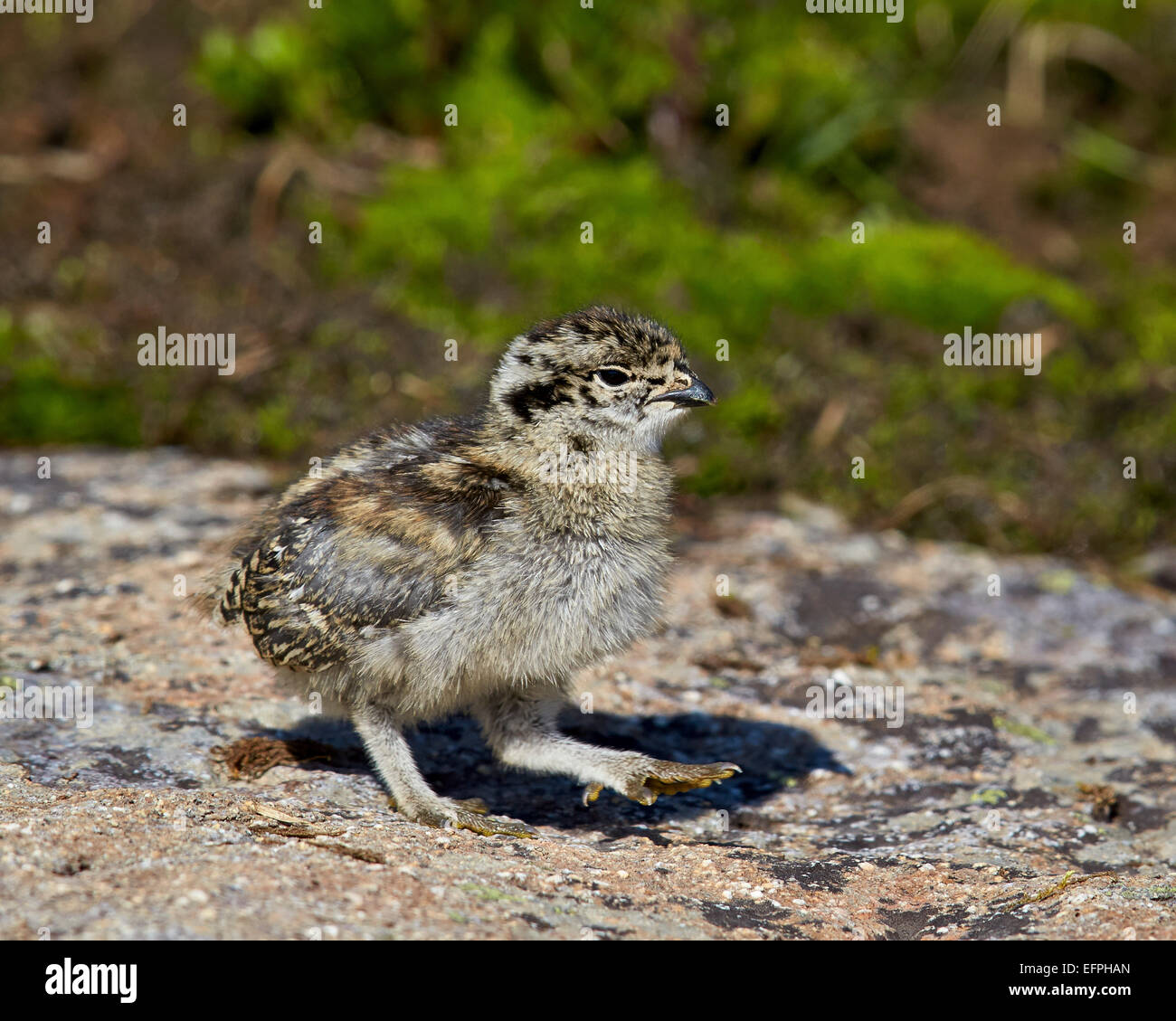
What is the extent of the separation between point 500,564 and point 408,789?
→ 87 centimetres

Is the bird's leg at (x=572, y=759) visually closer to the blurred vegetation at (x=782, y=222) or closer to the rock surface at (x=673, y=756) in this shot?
the rock surface at (x=673, y=756)

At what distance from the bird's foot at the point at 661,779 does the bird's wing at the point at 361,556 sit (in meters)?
0.95

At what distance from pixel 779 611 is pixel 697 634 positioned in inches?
22.5

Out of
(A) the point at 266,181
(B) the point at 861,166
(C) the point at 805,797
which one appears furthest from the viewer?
(B) the point at 861,166

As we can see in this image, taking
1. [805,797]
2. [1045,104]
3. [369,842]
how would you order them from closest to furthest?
[369,842], [805,797], [1045,104]

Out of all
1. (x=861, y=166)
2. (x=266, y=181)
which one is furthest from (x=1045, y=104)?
(x=266, y=181)

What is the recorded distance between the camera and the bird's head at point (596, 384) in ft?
17.3

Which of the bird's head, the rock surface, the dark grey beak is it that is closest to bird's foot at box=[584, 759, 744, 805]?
the rock surface

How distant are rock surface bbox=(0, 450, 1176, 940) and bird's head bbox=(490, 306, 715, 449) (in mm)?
1476

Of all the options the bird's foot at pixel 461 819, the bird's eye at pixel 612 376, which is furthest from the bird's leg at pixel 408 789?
the bird's eye at pixel 612 376

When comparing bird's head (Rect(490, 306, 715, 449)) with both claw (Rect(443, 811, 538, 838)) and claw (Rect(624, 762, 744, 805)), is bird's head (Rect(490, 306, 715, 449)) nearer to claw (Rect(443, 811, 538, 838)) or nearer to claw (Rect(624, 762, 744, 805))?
claw (Rect(624, 762, 744, 805))

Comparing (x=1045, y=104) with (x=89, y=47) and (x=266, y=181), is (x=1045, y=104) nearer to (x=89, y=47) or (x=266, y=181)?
(x=266, y=181)

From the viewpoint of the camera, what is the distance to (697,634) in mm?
7121

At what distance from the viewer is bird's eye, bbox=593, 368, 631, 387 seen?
207 inches
